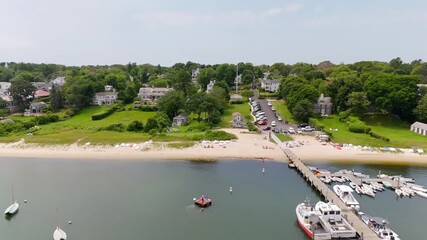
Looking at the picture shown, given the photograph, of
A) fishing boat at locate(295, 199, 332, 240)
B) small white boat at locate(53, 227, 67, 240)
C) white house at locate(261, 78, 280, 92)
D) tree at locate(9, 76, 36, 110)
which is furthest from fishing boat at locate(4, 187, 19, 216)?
white house at locate(261, 78, 280, 92)

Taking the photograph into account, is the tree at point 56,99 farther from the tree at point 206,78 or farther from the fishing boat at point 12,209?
the fishing boat at point 12,209

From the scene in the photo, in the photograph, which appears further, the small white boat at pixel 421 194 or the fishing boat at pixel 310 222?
the small white boat at pixel 421 194

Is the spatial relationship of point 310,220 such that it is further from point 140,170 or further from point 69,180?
point 69,180

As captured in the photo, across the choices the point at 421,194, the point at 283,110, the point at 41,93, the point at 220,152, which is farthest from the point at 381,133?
the point at 41,93

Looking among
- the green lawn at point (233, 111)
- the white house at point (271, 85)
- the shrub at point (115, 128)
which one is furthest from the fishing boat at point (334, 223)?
the white house at point (271, 85)

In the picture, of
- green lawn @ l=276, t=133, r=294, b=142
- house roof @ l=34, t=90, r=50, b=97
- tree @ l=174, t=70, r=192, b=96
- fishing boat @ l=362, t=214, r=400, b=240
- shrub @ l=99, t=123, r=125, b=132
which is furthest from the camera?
house roof @ l=34, t=90, r=50, b=97

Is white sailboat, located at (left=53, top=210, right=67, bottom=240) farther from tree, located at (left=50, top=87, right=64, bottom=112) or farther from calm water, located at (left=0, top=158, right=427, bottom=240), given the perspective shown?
tree, located at (left=50, top=87, right=64, bottom=112)
